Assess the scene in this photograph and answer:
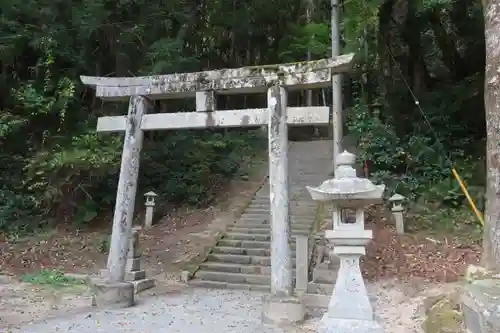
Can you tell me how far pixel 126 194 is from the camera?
7.80 meters

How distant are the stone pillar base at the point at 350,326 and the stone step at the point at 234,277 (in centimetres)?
437

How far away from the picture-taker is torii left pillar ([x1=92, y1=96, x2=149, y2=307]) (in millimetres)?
7488

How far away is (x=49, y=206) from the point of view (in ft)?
41.9

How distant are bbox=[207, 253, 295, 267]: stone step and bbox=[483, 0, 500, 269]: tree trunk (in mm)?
5216

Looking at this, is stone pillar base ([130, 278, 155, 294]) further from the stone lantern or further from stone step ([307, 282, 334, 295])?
the stone lantern

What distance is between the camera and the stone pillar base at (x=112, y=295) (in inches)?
293

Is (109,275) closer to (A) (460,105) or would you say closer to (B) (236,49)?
(A) (460,105)

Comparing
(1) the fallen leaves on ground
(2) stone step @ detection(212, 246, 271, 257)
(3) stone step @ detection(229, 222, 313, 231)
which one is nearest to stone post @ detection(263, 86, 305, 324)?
(1) the fallen leaves on ground

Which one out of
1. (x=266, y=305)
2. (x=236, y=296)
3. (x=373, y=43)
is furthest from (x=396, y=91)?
(x=266, y=305)

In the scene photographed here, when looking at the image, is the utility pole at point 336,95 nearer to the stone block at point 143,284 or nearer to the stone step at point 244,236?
the stone step at point 244,236

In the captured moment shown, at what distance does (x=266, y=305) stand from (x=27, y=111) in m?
8.82

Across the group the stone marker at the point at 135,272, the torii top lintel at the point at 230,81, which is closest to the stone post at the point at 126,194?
the torii top lintel at the point at 230,81

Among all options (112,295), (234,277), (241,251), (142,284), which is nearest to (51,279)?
(142,284)

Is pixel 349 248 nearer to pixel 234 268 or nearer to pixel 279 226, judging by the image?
pixel 279 226
